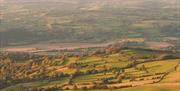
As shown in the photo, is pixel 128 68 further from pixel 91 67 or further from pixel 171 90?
pixel 171 90

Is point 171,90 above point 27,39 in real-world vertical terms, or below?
above

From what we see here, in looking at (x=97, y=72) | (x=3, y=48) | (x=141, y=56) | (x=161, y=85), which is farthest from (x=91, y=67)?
(x=3, y=48)

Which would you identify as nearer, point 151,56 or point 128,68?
point 128,68

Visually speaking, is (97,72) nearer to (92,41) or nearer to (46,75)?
(46,75)

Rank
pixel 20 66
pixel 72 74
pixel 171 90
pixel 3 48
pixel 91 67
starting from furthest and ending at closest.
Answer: pixel 3 48
pixel 20 66
pixel 91 67
pixel 72 74
pixel 171 90

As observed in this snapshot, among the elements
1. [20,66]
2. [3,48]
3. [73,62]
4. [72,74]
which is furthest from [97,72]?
[3,48]

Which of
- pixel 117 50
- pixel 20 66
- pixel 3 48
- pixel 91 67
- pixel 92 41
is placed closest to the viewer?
pixel 91 67
